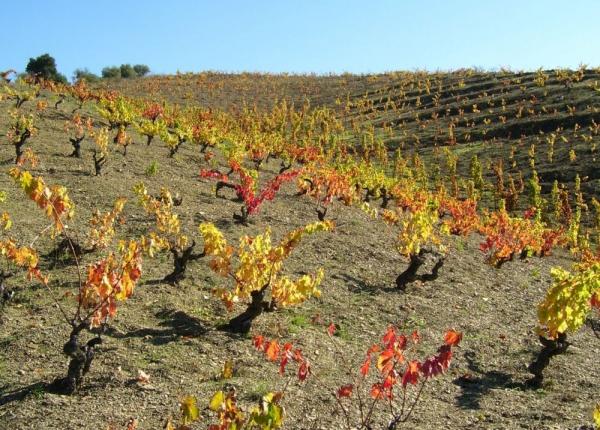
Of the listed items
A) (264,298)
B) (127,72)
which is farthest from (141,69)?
(264,298)

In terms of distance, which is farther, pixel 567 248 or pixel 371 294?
pixel 567 248

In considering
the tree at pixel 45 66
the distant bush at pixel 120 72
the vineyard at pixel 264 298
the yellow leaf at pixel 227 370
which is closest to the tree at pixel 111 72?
the distant bush at pixel 120 72

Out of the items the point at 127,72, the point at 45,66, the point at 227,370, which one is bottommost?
the point at 227,370

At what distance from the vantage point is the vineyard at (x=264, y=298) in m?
6.23

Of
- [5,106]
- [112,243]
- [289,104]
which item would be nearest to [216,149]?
[5,106]

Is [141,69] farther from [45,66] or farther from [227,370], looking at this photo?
[227,370]

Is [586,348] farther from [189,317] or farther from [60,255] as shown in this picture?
[60,255]

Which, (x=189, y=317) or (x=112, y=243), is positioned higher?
(x=112, y=243)

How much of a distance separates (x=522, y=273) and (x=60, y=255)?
11821 mm

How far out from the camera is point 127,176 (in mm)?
17359

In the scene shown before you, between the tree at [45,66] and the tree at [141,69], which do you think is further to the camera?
the tree at [141,69]

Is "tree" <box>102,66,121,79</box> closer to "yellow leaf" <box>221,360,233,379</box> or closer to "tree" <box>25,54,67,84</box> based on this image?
"tree" <box>25,54,67,84</box>

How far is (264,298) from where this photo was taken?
10.3 meters

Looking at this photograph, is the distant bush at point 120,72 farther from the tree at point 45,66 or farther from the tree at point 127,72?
the tree at point 45,66
